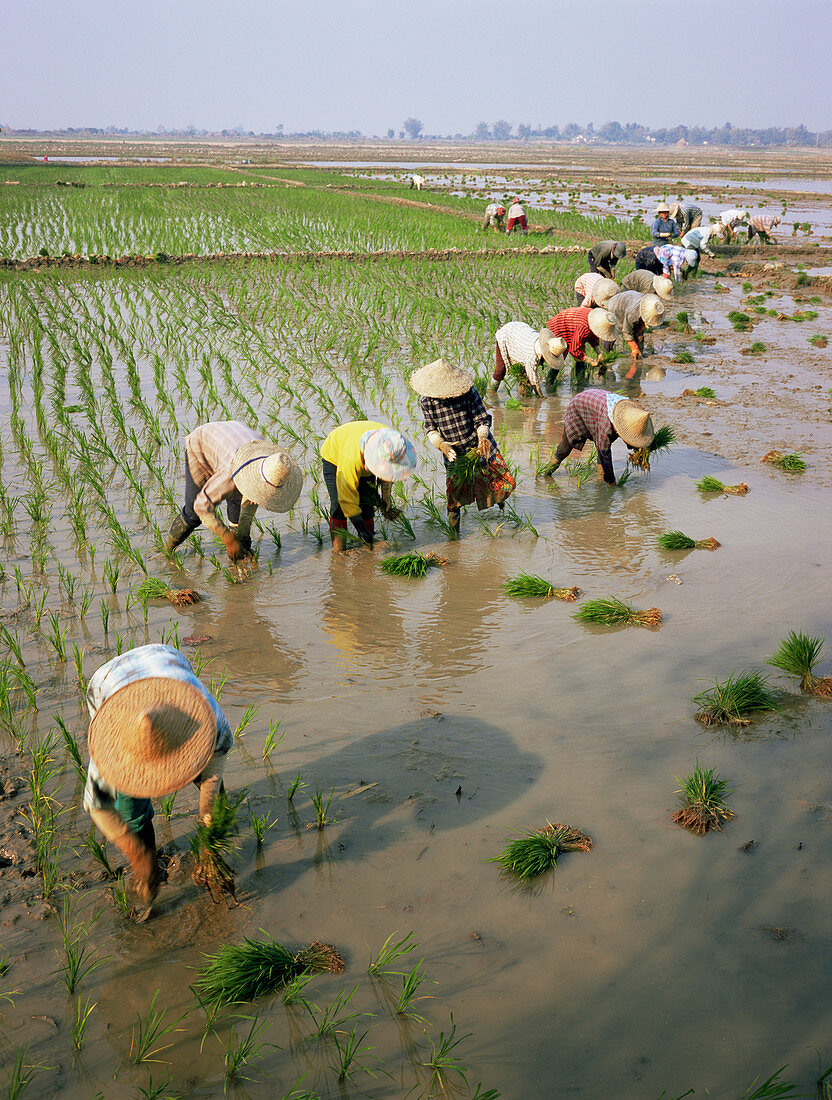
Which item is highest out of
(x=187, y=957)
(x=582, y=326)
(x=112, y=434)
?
(x=582, y=326)

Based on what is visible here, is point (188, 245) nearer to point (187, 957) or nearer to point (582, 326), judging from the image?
point (582, 326)

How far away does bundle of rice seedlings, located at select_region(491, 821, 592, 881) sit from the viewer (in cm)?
240

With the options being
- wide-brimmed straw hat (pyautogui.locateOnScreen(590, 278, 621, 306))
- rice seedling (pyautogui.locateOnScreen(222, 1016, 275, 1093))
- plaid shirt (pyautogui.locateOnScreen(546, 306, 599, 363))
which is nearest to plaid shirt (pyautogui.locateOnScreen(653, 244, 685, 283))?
wide-brimmed straw hat (pyautogui.locateOnScreen(590, 278, 621, 306))

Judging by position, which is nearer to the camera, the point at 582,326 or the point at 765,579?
the point at 765,579

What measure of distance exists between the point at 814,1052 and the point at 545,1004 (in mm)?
625

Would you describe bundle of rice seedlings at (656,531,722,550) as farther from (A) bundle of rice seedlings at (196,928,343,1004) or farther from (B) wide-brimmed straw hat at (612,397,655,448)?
(A) bundle of rice seedlings at (196,928,343,1004)

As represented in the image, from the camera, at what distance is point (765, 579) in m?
4.27

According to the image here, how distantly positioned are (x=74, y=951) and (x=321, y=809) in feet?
2.71

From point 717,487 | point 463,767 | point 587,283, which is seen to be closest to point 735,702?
point 463,767

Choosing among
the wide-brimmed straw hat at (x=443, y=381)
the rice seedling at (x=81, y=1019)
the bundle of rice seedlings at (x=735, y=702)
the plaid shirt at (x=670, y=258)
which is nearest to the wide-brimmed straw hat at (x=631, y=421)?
the wide-brimmed straw hat at (x=443, y=381)

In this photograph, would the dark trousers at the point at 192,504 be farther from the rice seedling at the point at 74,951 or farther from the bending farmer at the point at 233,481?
the rice seedling at the point at 74,951

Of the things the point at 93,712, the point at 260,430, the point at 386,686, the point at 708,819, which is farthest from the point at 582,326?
the point at 93,712

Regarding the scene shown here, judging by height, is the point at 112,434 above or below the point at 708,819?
above

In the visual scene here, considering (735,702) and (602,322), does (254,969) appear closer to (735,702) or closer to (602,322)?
(735,702)
